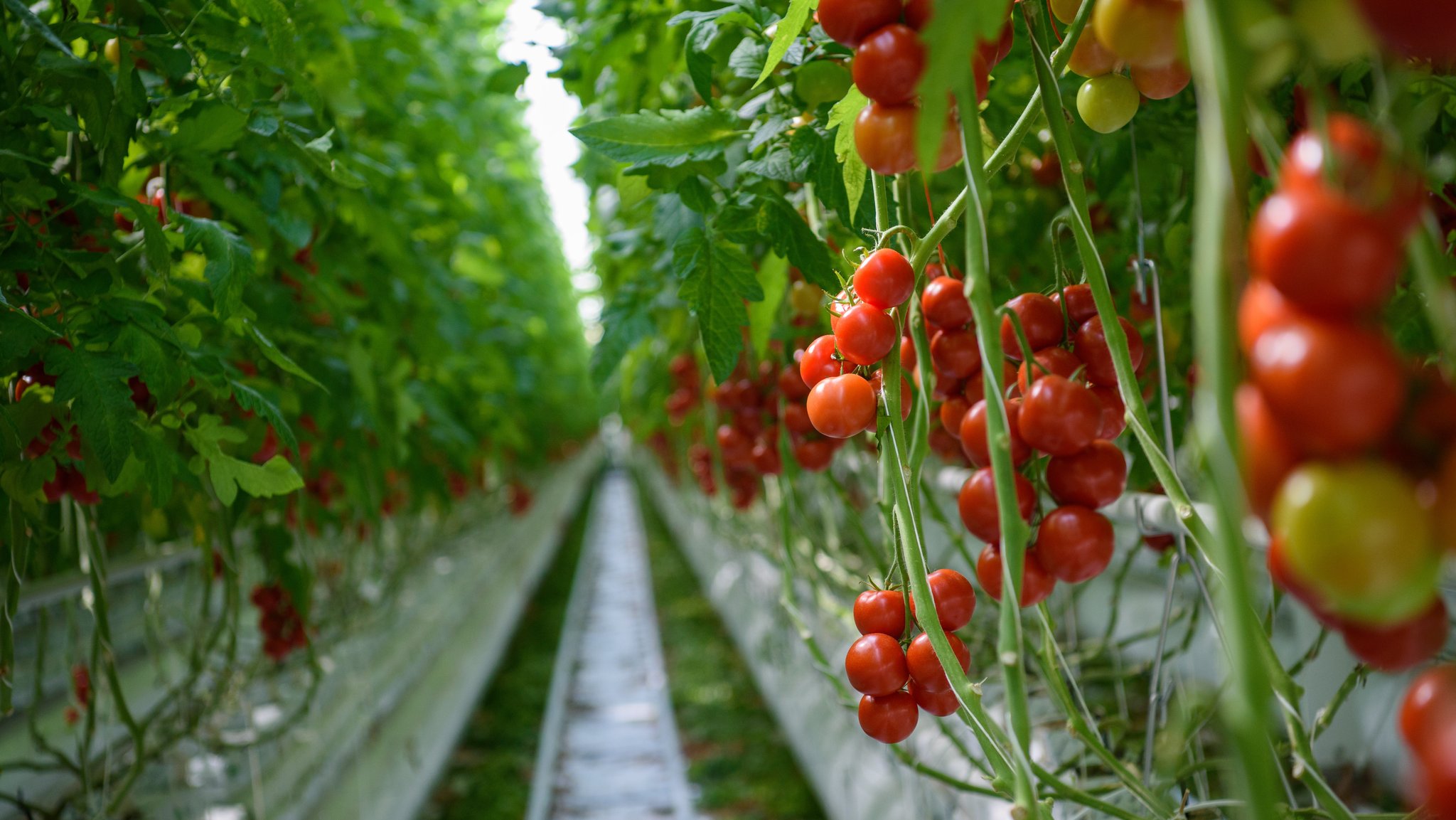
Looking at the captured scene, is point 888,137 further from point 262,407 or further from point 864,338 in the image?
point 262,407

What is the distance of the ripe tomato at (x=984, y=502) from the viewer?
0.43 meters

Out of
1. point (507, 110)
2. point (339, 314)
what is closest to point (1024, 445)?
point (339, 314)

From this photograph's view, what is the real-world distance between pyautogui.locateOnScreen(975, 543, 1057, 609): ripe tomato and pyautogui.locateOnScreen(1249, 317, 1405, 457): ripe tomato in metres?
0.21

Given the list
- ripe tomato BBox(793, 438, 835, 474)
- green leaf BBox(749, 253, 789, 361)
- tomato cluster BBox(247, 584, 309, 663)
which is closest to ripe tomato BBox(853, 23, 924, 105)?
green leaf BBox(749, 253, 789, 361)

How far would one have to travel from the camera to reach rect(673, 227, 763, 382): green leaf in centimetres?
71

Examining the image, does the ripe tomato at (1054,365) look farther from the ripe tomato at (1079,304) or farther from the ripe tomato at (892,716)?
the ripe tomato at (892,716)

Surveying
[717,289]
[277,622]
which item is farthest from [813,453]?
[277,622]

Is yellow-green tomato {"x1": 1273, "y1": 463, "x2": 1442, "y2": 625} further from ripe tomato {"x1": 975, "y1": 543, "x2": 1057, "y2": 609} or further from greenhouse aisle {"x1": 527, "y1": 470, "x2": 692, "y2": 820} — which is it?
greenhouse aisle {"x1": 527, "y1": 470, "x2": 692, "y2": 820}

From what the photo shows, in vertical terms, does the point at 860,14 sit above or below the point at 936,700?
above

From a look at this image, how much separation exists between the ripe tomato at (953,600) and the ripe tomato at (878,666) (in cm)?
3

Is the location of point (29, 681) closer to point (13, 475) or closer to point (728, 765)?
point (13, 475)

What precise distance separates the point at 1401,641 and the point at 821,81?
58 cm

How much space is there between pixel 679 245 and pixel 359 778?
6.17 feet

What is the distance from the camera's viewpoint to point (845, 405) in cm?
50
